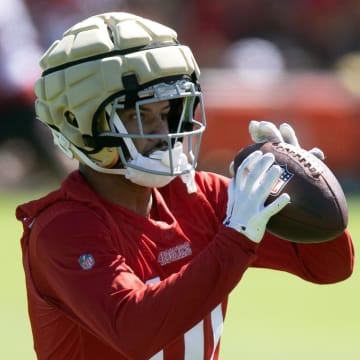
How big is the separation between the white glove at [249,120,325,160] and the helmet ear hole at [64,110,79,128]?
0.57m

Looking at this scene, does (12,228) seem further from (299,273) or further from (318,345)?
(299,273)

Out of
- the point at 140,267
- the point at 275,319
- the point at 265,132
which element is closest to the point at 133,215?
the point at 140,267

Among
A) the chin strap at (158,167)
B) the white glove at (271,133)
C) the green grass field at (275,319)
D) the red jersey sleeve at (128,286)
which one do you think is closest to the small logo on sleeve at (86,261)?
the red jersey sleeve at (128,286)

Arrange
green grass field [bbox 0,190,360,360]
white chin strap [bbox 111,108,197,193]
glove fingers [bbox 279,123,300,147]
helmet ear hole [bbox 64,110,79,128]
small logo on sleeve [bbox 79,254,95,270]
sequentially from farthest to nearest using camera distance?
green grass field [bbox 0,190,360,360] < glove fingers [bbox 279,123,300,147] < helmet ear hole [bbox 64,110,79,128] < white chin strap [bbox 111,108,197,193] < small logo on sleeve [bbox 79,254,95,270]

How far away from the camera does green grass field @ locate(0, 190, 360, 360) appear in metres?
5.97

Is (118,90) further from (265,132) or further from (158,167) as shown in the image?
(265,132)

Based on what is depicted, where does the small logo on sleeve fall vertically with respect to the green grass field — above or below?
above

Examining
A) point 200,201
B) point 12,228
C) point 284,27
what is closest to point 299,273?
point 200,201

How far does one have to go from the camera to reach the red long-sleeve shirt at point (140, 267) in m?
3.08

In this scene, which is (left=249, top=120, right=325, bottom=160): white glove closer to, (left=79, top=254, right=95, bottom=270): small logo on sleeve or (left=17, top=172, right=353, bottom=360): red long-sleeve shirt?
(left=17, top=172, right=353, bottom=360): red long-sleeve shirt

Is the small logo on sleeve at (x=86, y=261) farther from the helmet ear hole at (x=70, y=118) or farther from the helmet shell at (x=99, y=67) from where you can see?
the helmet ear hole at (x=70, y=118)

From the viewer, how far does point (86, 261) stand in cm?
321

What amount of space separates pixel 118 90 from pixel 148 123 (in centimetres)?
14

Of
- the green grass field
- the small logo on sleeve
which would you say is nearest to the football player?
the small logo on sleeve
